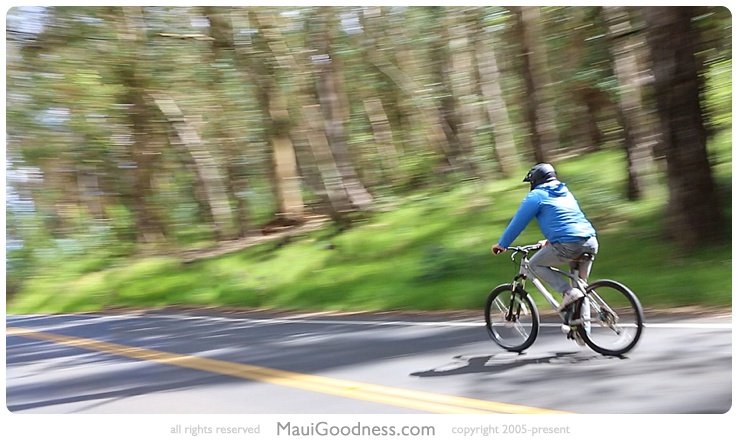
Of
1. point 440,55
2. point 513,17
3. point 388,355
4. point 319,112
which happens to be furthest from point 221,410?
point 319,112

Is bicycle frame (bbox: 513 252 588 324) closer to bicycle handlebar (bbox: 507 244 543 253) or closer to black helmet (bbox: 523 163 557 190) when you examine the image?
bicycle handlebar (bbox: 507 244 543 253)

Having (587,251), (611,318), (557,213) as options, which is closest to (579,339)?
(611,318)

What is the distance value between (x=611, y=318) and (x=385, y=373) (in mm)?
2021

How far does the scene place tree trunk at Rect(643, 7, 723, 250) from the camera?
9.93 meters

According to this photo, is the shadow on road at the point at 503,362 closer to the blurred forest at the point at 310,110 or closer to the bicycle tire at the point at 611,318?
the bicycle tire at the point at 611,318

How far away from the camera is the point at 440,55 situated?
16.9 m

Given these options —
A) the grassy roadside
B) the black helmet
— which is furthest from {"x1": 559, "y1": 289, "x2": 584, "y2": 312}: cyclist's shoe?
the grassy roadside

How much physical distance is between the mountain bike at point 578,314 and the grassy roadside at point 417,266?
2.00 metres

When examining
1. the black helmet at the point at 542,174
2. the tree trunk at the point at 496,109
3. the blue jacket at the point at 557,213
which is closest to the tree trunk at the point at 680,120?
the blue jacket at the point at 557,213

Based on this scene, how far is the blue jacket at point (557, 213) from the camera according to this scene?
6.82m

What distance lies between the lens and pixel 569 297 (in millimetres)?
6844

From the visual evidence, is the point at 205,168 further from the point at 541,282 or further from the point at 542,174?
the point at 542,174

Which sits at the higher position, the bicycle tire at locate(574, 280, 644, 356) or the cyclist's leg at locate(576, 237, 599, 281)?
the cyclist's leg at locate(576, 237, 599, 281)

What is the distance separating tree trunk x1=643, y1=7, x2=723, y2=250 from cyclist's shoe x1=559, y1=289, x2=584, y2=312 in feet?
12.3
